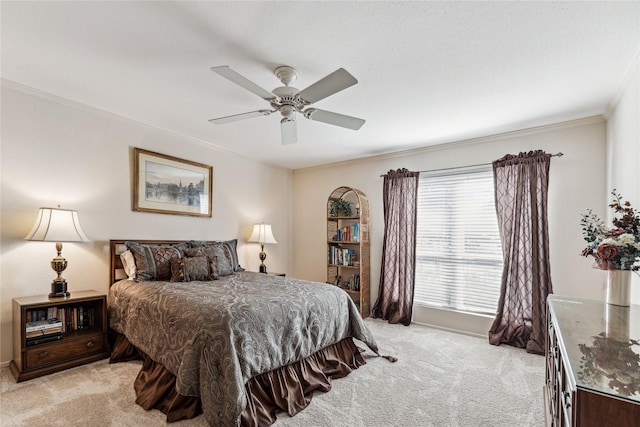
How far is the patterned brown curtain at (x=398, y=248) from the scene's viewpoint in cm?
434

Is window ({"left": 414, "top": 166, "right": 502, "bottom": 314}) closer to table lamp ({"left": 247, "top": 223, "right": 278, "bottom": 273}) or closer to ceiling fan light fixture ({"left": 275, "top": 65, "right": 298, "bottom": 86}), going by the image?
table lamp ({"left": 247, "top": 223, "right": 278, "bottom": 273})

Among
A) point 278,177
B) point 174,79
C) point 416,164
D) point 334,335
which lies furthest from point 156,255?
point 416,164

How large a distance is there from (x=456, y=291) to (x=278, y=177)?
11.4ft

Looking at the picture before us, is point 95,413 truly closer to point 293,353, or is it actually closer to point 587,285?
point 293,353

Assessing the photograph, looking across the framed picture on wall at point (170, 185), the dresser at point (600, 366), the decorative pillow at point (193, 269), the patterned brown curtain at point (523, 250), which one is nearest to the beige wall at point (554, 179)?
the patterned brown curtain at point (523, 250)

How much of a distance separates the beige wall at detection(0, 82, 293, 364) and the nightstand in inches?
8.9

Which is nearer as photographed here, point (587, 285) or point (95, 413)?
point (95, 413)

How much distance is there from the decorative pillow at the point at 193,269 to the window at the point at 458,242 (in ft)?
9.22

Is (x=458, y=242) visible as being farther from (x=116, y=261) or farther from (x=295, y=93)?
(x=116, y=261)

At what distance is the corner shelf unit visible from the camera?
4676 mm

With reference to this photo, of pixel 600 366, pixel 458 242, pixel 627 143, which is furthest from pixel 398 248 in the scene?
pixel 600 366

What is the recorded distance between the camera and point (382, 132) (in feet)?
12.4

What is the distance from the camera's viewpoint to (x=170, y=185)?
3951 mm

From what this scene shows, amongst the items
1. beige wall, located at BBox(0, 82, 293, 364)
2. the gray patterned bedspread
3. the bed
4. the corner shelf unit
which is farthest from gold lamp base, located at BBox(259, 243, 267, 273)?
the gray patterned bedspread
